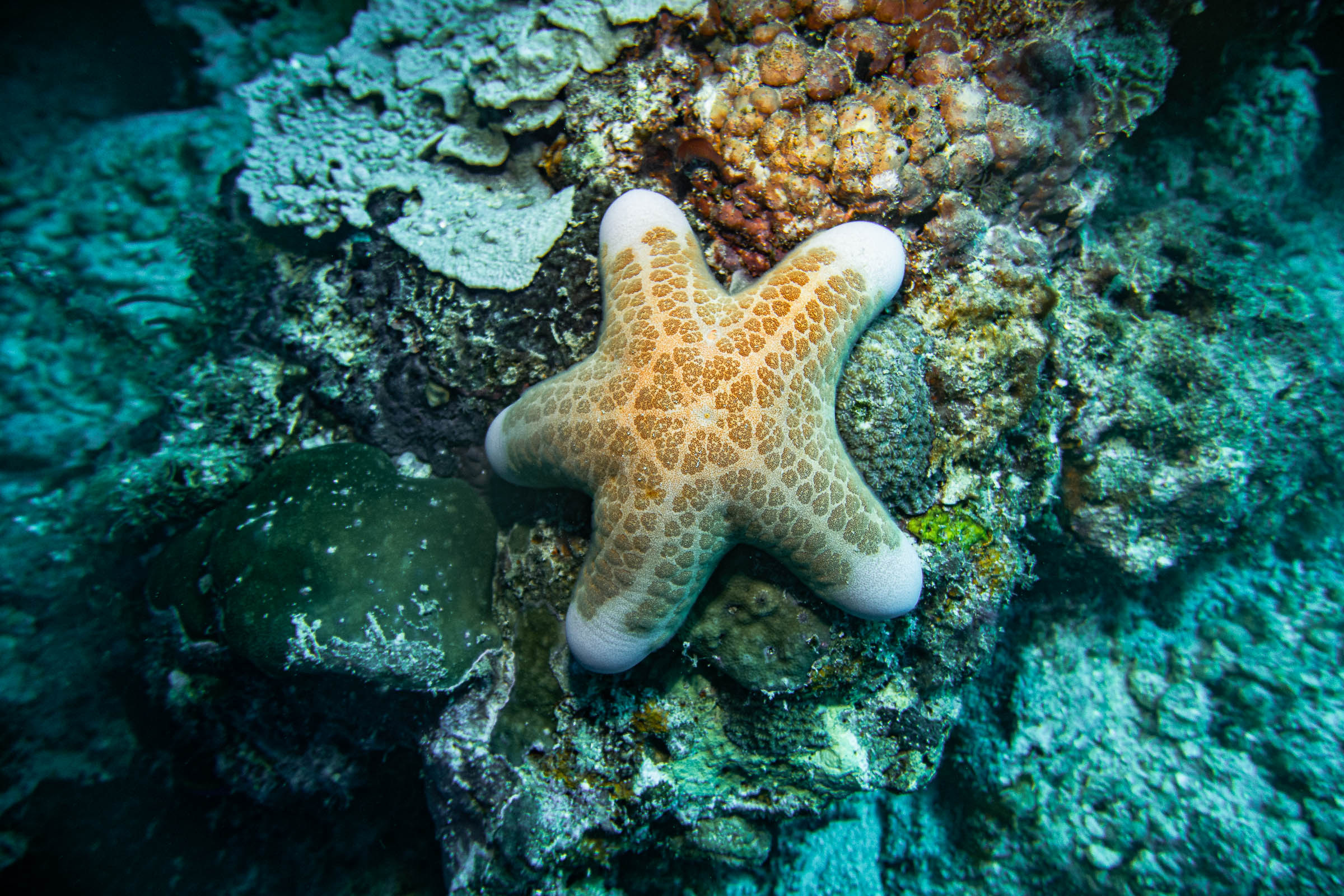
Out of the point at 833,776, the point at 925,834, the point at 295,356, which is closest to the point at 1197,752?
the point at 925,834

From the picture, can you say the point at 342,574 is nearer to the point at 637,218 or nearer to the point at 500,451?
the point at 500,451

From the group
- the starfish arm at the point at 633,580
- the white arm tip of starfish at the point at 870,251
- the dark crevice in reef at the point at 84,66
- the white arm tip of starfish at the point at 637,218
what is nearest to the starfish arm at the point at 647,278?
the white arm tip of starfish at the point at 637,218

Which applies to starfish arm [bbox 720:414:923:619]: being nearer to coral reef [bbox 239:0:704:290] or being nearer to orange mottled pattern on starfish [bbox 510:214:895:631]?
orange mottled pattern on starfish [bbox 510:214:895:631]

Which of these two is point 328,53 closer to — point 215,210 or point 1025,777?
point 215,210

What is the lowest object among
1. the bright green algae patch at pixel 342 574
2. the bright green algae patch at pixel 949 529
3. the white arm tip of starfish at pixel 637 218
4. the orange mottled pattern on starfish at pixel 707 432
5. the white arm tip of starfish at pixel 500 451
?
the bright green algae patch at pixel 342 574

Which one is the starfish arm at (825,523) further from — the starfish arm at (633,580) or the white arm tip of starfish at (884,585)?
the starfish arm at (633,580)

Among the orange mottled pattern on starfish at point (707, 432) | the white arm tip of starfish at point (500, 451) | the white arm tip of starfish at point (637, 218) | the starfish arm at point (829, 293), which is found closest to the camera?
the orange mottled pattern on starfish at point (707, 432)

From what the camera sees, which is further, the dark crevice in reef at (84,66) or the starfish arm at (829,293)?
the dark crevice in reef at (84,66)
